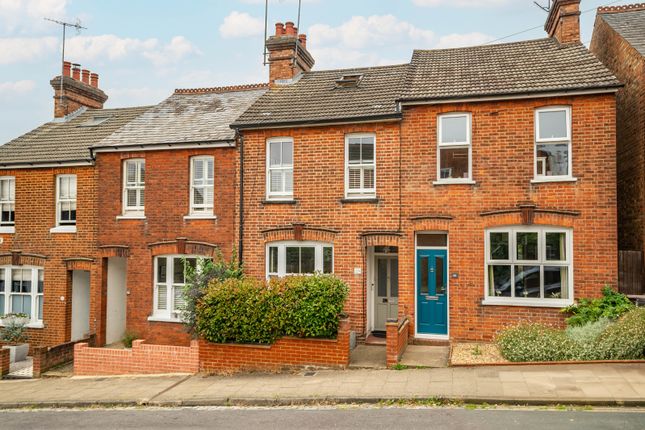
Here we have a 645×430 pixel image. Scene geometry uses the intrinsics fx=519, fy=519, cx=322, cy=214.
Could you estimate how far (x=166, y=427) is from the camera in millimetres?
8508

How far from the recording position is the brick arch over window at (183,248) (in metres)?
15.4

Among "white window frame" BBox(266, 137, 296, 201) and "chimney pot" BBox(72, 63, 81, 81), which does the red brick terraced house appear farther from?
"chimney pot" BBox(72, 63, 81, 81)

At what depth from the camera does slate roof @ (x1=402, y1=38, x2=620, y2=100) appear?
41.7 ft

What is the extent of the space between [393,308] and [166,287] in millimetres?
6919

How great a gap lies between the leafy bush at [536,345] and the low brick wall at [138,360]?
23.0 ft

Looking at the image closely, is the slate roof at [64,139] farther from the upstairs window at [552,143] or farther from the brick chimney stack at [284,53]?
the upstairs window at [552,143]

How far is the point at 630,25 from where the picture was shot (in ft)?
49.3

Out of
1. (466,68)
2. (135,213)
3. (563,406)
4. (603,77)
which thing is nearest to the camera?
(563,406)

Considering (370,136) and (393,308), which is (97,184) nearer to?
(370,136)

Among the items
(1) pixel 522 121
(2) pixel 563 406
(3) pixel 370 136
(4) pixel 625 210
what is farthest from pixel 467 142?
(2) pixel 563 406

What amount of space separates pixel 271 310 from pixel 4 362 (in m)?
8.27

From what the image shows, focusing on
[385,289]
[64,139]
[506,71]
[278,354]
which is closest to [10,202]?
[64,139]

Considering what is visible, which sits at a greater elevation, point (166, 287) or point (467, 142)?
point (467, 142)

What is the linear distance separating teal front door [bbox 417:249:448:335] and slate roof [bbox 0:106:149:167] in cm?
1117
